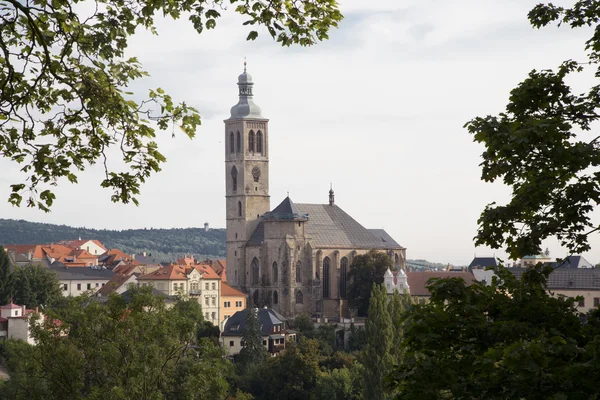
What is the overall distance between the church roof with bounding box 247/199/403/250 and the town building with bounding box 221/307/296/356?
708 inches

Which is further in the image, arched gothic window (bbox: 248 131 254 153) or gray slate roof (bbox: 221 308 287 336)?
arched gothic window (bbox: 248 131 254 153)

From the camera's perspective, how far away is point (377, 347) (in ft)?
224

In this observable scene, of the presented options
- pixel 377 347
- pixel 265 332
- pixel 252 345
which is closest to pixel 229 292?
pixel 265 332

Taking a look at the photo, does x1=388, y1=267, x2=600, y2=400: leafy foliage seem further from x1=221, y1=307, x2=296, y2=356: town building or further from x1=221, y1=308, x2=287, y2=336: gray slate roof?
x1=221, y1=308, x2=287, y2=336: gray slate roof

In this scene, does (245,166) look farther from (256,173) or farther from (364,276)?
(364,276)

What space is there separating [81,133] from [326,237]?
9988 cm

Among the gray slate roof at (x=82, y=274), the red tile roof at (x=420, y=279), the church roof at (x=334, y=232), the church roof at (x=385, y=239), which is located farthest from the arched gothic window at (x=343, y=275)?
Result: the gray slate roof at (x=82, y=274)

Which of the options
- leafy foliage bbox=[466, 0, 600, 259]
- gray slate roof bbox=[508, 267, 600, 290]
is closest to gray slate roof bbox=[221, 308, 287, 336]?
gray slate roof bbox=[508, 267, 600, 290]

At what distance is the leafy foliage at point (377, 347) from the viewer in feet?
208

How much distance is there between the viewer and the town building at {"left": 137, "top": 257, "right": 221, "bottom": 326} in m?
106

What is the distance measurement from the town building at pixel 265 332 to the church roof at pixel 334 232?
59.0 feet

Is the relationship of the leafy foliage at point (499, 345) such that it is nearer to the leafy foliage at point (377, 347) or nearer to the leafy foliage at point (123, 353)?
the leafy foliage at point (123, 353)

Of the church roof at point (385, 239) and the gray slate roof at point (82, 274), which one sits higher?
the church roof at point (385, 239)

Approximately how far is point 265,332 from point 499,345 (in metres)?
76.4
